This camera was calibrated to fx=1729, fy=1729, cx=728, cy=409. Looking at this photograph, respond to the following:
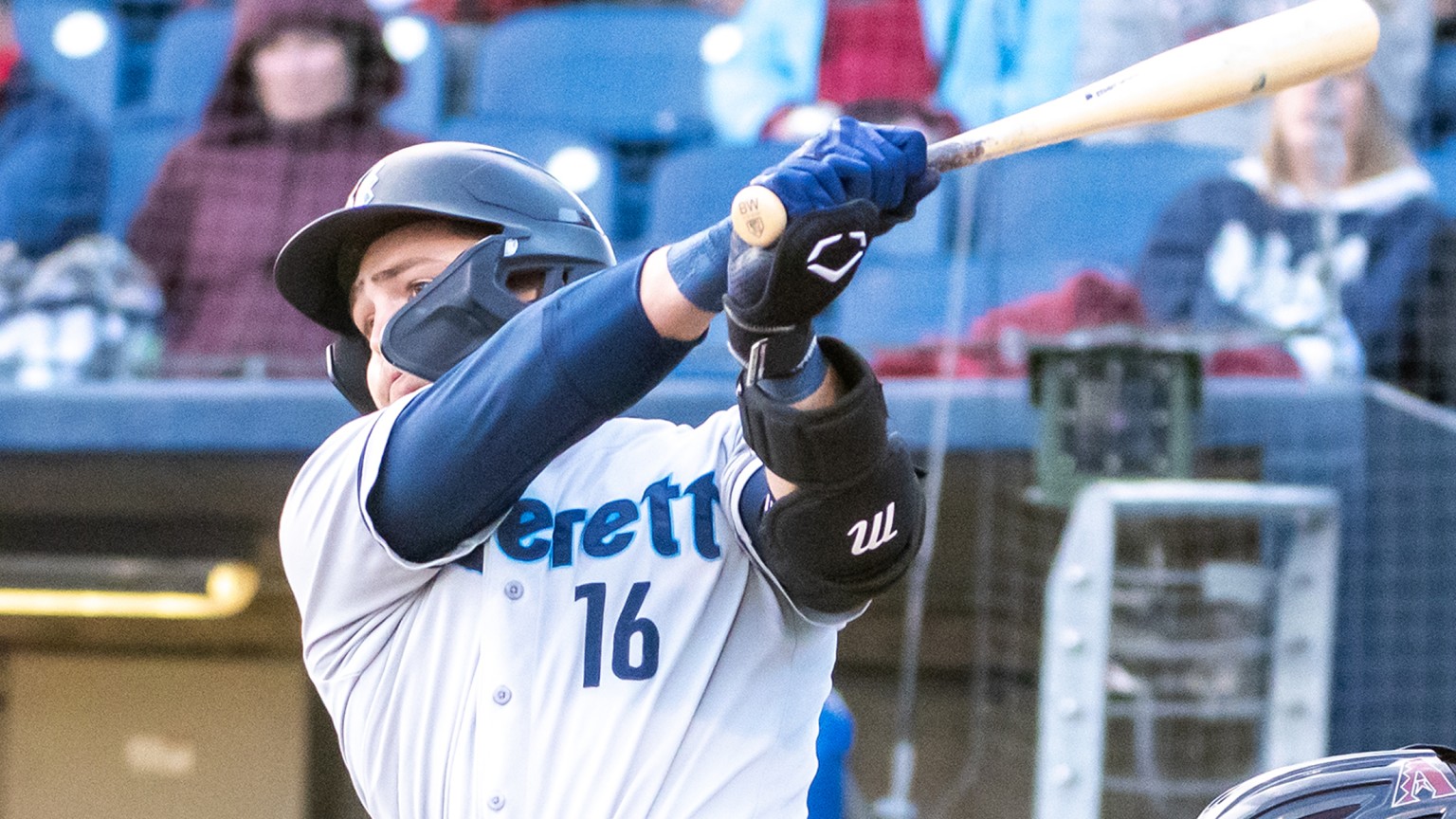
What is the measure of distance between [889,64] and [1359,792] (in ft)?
9.60

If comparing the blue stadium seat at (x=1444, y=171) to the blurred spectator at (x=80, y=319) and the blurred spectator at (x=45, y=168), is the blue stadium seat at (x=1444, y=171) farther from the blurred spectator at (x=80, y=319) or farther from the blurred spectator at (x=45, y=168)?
the blurred spectator at (x=45, y=168)

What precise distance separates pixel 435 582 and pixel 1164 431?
218 cm

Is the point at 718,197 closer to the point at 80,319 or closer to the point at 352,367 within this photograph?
the point at 80,319

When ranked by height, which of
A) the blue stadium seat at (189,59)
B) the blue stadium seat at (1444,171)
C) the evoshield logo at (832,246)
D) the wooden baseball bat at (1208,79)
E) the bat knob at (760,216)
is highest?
the blue stadium seat at (189,59)

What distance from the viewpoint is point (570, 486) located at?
4.57ft

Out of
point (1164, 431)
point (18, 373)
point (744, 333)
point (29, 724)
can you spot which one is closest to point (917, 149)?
point (744, 333)

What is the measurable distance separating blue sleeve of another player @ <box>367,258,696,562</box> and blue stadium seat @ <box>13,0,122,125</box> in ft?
11.7

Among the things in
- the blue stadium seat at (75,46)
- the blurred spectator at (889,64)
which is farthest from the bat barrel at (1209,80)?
the blue stadium seat at (75,46)

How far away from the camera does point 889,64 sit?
3939 millimetres

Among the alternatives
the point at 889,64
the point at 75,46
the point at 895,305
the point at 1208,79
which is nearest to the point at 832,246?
the point at 1208,79

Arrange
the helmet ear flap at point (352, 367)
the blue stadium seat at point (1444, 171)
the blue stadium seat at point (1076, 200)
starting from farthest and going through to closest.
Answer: the blue stadium seat at point (1444, 171) < the blue stadium seat at point (1076, 200) < the helmet ear flap at point (352, 367)

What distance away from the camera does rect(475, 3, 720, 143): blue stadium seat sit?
430 centimetres

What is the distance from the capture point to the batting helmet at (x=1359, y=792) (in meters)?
1.19

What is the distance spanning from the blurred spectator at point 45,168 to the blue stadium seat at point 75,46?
0.30 m
